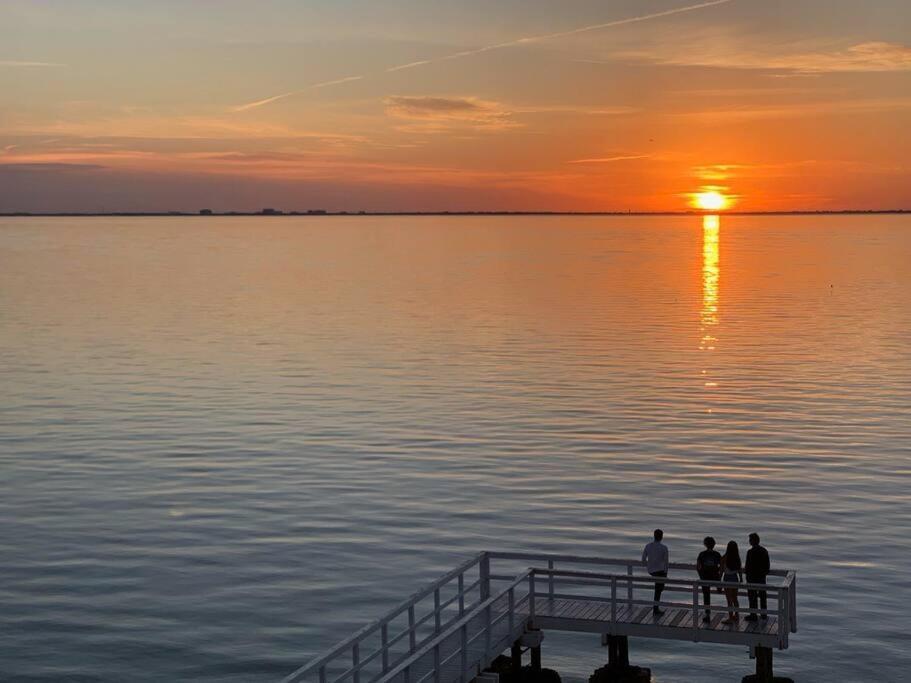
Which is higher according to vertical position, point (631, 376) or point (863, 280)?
point (863, 280)

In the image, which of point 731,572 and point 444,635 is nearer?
point 444,635

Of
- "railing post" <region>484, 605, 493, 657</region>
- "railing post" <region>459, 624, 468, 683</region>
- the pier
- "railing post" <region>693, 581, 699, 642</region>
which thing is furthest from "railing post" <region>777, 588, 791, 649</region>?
"railing post" <region>459, 624, 468, 683</region>

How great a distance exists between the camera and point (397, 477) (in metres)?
49.9

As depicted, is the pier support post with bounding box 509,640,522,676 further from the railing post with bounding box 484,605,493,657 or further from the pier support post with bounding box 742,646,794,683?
the pier support post with bounding box 742,646,794,683

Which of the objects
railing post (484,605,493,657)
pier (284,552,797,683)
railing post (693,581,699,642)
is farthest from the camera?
railing post (693,581,699,642)

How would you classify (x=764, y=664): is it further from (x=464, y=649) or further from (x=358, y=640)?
(x=358, y=640)

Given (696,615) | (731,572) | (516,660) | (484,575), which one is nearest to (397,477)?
(484,575)

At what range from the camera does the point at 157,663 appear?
104 ft

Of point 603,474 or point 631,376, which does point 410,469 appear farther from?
point 631,376

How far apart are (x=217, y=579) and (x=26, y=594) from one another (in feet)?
16.6

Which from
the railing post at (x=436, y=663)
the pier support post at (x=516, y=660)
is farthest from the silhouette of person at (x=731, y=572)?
the railing post at (x=436, y=663)

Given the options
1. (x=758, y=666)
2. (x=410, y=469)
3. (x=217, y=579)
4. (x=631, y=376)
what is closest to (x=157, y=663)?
(x=217, y=579)

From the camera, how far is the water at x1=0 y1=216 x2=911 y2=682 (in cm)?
3388

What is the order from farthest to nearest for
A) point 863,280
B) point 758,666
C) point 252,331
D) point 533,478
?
point 863,280 < point 252,331 < point 533,478 < point 758,666
